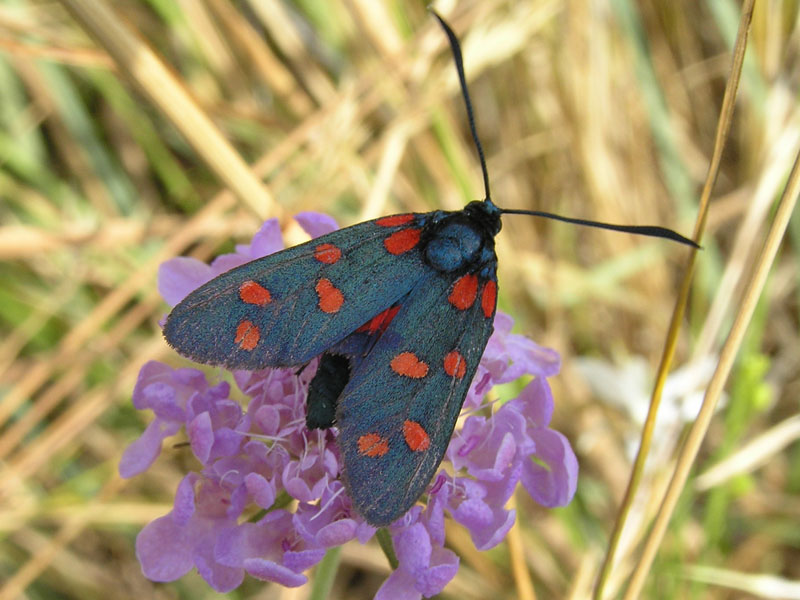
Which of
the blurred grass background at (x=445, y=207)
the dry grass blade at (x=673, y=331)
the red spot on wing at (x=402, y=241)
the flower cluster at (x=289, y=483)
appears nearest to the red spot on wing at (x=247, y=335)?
the flower cluster at (x=289, y=483)

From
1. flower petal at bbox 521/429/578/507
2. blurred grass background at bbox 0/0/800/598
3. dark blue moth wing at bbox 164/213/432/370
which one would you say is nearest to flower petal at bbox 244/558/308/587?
dark blue moth wing at bbox 164/213/432/370

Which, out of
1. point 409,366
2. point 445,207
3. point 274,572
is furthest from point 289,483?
point 445,207

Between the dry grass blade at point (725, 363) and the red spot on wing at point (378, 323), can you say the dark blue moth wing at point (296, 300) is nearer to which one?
the red spot on wing at point (378, 323)

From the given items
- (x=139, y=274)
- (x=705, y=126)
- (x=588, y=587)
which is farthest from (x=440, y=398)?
(x=705, y=126)

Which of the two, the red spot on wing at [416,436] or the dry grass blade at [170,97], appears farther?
the dry grass blade at [170,97]

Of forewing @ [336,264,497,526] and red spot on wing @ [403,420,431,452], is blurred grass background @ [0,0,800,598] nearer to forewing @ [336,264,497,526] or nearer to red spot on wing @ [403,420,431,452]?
forewing @ [336,264,497,526]

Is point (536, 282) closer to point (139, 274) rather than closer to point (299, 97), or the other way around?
point (299, 97)

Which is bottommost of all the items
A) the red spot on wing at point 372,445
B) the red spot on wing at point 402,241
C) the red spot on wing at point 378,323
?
the red spot on wing at point 372,445
